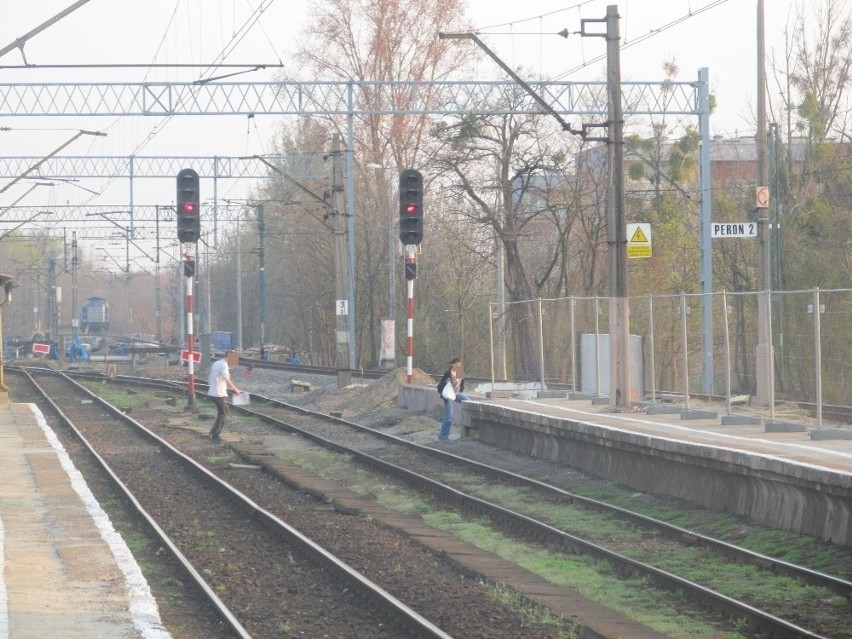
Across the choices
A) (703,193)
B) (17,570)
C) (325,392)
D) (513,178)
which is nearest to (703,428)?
(17,570)

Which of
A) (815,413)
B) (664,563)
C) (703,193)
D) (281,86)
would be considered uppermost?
(281,86)

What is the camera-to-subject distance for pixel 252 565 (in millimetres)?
12227

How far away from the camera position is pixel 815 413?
53.8ft

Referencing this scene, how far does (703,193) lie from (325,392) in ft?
42.1

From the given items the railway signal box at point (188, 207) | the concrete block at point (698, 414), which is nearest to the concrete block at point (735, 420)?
the concrete block at point (698, 414)

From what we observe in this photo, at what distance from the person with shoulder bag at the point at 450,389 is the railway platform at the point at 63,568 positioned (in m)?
7.52

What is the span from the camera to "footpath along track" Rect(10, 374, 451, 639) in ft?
31.4

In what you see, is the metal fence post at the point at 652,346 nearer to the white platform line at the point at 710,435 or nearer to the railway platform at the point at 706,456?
the railway platform at the point at 706,456

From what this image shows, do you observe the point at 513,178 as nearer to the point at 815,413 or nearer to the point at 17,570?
the point at 815,413

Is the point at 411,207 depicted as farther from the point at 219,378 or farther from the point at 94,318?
the point at 94,318

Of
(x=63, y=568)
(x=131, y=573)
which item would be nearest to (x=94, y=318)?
(x=63, y=568)

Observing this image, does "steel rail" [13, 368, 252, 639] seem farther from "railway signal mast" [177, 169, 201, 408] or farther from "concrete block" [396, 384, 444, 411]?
"concrete block" [396, 384, 444, 411]

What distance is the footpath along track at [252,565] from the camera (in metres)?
9.59

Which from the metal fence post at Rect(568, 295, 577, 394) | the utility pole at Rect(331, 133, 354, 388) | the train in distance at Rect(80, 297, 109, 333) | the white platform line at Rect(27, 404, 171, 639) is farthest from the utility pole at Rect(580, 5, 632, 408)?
the train in distance at Rect(80, 297, 109, 333)
